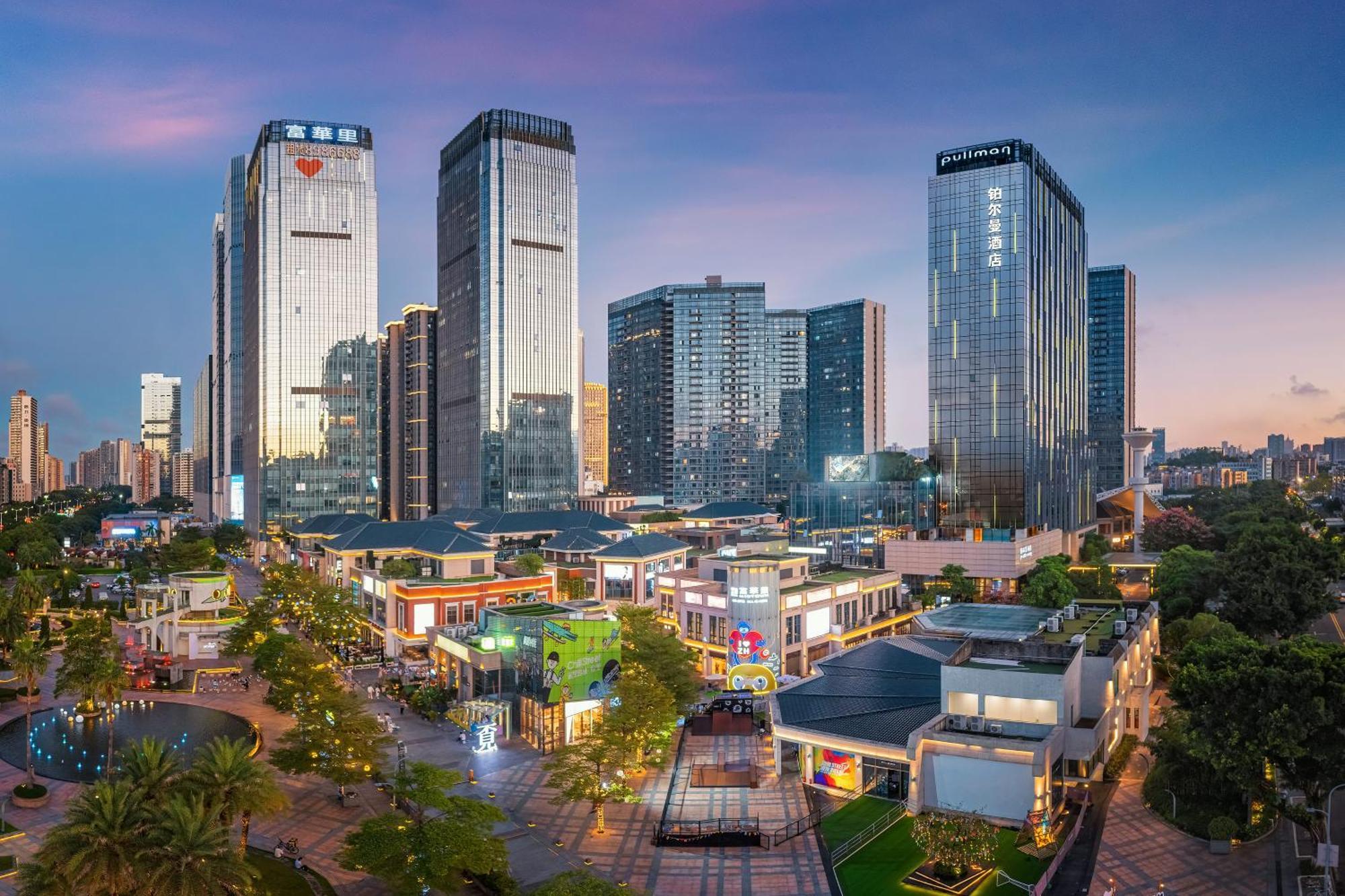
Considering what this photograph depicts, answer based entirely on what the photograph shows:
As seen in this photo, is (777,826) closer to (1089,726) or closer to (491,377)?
(1089,726)

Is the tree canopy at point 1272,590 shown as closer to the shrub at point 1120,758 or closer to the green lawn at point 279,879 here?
the shrub at point 1120,758

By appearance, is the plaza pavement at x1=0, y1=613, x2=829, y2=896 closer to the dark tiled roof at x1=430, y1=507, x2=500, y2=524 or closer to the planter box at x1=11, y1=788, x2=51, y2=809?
the planter box at x1=11, y1=788, x2=51, y2=809

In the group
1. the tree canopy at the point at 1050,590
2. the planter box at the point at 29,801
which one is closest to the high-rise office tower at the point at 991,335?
the tree canopy at the point at 1050,590

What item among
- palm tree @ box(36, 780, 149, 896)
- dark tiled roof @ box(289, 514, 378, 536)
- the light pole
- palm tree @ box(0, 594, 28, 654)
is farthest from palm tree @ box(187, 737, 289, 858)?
dark tiled roof @ box(289, 514, 378, 536)

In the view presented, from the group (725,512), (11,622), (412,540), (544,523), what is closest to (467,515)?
(544,523)

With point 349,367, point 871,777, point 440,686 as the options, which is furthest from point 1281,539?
point 349,367

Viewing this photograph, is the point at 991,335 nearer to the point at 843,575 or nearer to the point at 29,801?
the point at 843,575
